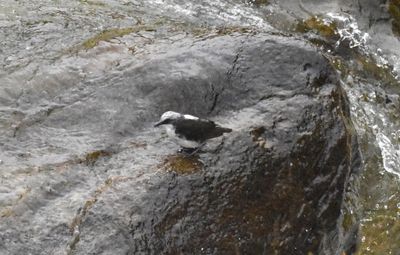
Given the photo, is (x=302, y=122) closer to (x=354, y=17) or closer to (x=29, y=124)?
(x=29, y=124)

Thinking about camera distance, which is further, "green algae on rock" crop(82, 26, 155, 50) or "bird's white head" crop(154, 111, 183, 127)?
"green algae on rock" crop(82, 26, 155, 50)

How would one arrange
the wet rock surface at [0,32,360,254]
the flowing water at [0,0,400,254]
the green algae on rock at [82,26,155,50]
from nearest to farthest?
the wet rock surface at [0,32,360,254], the flowing water at [0,0,400,254], the green algae on rock at [82,26,155,50]

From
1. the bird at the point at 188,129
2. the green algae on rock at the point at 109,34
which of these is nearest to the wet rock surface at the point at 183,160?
the bird at the point at 188,129

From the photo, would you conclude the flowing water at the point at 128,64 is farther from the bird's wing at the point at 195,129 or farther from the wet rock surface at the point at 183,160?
the bird's wing at the point at 195,129

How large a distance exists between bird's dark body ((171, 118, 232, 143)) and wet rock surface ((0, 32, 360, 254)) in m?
0.22

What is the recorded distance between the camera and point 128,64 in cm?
760

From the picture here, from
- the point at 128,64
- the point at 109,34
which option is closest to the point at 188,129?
the point at 128,64

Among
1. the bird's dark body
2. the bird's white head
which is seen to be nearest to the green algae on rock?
the bird's white head

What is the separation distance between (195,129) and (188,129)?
0.08 metres

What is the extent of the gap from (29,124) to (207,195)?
7.66 feet

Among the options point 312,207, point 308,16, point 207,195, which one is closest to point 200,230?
point 207,195

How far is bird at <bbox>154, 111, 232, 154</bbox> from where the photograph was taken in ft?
20.5

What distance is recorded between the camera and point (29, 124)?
7.09 metres

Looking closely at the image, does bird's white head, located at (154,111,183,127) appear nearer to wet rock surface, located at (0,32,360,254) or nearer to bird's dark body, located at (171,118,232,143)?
bird's dark body, located at (171,118,232,143)
